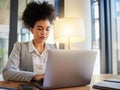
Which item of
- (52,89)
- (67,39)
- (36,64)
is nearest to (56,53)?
(52,89)

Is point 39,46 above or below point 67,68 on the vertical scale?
above

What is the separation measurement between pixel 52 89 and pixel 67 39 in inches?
67.0

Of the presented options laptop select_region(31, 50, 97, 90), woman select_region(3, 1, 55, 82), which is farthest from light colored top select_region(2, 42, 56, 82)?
laptop select_region(31, 50, 97, 90)

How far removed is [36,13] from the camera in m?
1.65

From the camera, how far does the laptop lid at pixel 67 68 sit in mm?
932

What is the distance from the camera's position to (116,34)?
285 cm

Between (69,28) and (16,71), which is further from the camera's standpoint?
(69,28)

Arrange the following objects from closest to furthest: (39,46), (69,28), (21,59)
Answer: (21,59), (39,46), (69,28)

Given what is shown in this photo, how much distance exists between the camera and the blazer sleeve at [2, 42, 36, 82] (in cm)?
121

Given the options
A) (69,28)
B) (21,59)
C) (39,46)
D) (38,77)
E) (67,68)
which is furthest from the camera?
(69,28)

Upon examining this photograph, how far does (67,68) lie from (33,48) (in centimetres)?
61

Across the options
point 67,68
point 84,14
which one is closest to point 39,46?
point 67,68

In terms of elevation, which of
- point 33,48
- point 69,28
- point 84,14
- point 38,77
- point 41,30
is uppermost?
point 84,14

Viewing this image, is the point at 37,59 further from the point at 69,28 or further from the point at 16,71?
the point at 69,28
